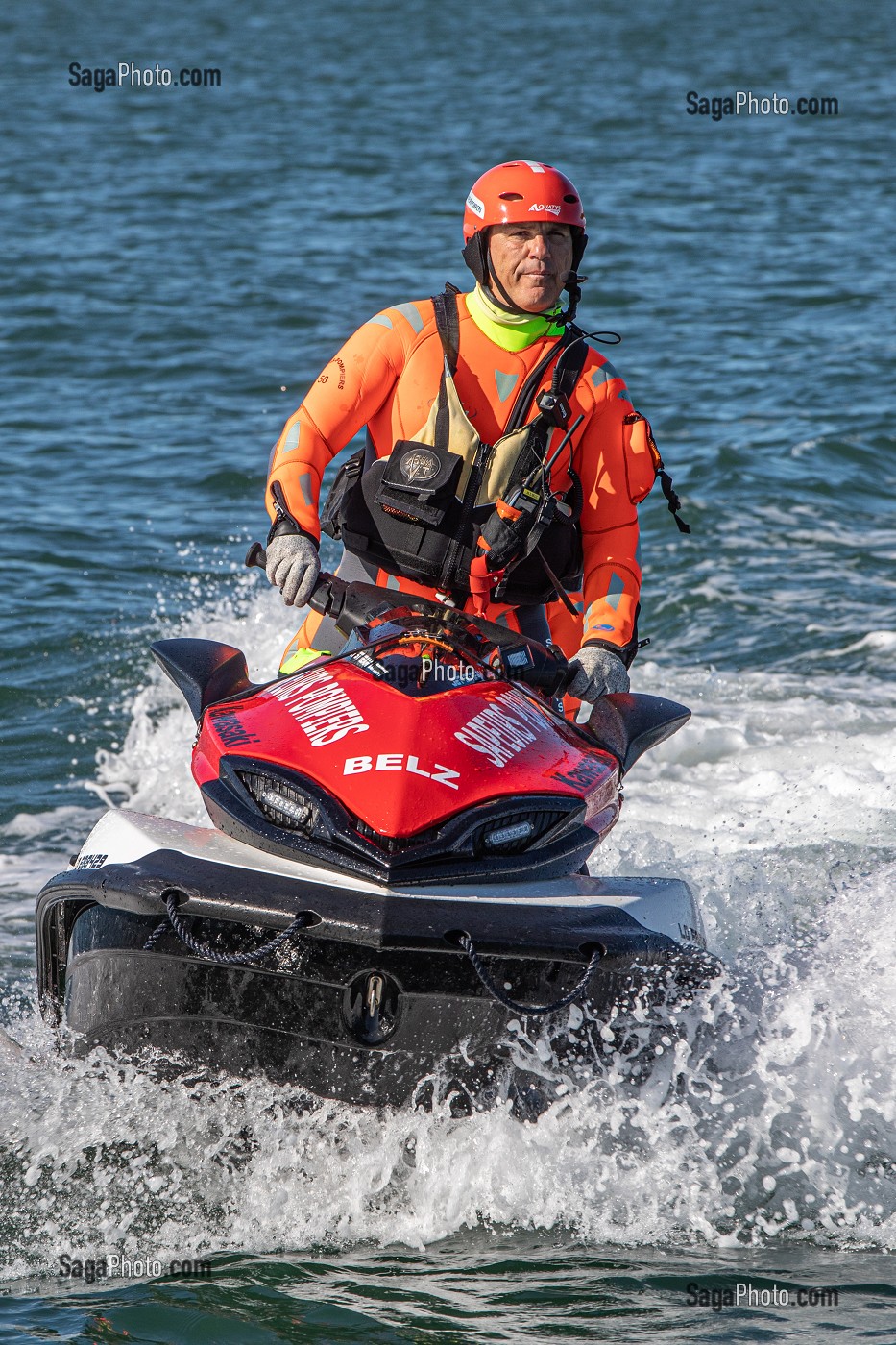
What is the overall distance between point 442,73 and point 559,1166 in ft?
104

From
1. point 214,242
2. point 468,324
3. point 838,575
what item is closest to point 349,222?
point 214,242

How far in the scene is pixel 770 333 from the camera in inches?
554

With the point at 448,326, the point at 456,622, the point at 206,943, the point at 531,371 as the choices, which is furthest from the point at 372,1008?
the point at 448,326

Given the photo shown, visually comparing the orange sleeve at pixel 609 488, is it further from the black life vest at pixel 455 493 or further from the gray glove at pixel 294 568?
the gray glove at pixel 294 568

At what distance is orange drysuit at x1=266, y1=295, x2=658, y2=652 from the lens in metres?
4.63

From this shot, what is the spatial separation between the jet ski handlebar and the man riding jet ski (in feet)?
0.23

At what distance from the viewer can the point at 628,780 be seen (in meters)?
6.86

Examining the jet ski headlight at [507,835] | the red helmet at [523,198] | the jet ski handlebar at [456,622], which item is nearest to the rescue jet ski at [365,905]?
the jet ski headlight at [507,835]

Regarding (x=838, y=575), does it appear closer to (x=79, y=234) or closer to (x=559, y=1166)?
(x=559, y=1166)

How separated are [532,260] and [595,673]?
113 cm

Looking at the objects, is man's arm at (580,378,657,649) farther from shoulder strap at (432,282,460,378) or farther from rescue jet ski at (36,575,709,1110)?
rescue jet ski at (36,575,709,1110)

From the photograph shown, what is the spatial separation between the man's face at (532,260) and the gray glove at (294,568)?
0.93 meters

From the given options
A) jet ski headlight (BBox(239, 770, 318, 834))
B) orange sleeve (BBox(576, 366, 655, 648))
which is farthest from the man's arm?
jet ski headlight (BBox(239, 770, 318, 834))

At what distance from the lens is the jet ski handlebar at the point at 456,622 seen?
4.20 metres
